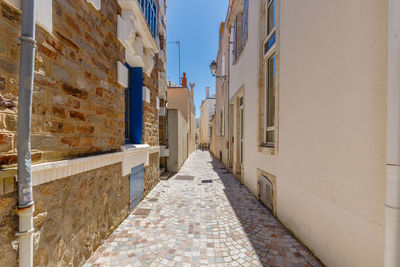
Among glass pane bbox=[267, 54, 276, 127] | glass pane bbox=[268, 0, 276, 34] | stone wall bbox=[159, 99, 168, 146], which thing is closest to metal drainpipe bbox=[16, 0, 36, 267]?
glass pane bbox=[267, 54, 276, 127]

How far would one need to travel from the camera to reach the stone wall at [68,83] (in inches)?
48.6

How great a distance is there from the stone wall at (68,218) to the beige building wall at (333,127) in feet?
9.28

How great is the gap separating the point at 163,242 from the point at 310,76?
310 cm

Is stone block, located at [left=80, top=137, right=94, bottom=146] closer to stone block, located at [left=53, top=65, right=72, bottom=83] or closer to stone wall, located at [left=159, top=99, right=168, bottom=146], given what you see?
stone block, located at [left=53, top=65, right=72, bottom=83]

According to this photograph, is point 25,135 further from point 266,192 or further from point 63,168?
point 266,192

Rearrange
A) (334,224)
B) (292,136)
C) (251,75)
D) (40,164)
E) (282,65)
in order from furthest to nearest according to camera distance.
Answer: (251,75), (282,65), (292,136), (334,224), (40,164)

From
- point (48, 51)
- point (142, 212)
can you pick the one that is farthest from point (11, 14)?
point (142, 212)

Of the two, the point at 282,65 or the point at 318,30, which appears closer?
the point at 318,30

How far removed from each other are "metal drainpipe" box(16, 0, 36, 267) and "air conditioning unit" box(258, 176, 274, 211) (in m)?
3.50

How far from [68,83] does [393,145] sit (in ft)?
9.86

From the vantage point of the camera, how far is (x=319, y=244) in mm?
2084

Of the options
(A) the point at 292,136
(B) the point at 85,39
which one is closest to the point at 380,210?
(A) the point at 292,136

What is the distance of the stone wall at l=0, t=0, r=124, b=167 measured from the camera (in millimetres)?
1233

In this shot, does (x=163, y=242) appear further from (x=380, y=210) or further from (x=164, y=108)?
(x=164, y=108)
